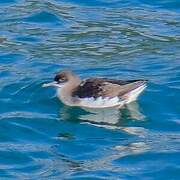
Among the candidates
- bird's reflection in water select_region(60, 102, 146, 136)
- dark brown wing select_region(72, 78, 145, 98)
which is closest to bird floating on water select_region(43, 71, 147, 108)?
dark brown wing select_region(72, 78, 145, 98)

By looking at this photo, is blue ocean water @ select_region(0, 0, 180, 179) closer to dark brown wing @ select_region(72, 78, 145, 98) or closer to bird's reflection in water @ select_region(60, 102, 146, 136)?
bird's reflection in water @ select_region(60, 102, 146, 136)

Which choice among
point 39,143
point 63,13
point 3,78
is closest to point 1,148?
point 39,143

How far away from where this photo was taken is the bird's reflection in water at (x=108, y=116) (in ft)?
53.1

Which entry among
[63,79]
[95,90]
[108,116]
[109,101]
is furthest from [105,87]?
[63,79]

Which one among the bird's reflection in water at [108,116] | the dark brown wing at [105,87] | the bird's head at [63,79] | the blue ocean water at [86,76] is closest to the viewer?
the blue ocean water at [86,76]

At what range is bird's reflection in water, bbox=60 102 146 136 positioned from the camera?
53.1 ft

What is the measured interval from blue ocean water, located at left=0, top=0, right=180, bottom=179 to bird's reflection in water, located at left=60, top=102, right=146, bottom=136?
0.01m

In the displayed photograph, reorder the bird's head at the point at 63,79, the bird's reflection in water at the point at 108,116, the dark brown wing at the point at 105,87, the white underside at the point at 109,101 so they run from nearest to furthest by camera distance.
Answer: the bird's reflection in water at the point at 108,116 → the dark brown wing at the point at 105,87 → the white underside at the point at 109,101 → the bird's head at the point at 63,79

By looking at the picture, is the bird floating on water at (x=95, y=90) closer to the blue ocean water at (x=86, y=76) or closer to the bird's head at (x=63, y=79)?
the bird's head at (x=63, y=79)

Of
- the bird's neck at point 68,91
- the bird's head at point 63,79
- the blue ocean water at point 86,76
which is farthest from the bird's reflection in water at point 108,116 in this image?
the bird's head at point 63,79

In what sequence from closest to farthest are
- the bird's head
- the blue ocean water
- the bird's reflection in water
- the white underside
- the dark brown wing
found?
the blue ocean water < the bird's reflection in water < the dark brown wing < the white underside < the bird's head

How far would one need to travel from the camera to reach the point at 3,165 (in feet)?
47.4

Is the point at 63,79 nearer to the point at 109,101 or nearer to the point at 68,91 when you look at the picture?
the point at 68,91

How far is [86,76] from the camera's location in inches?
717
